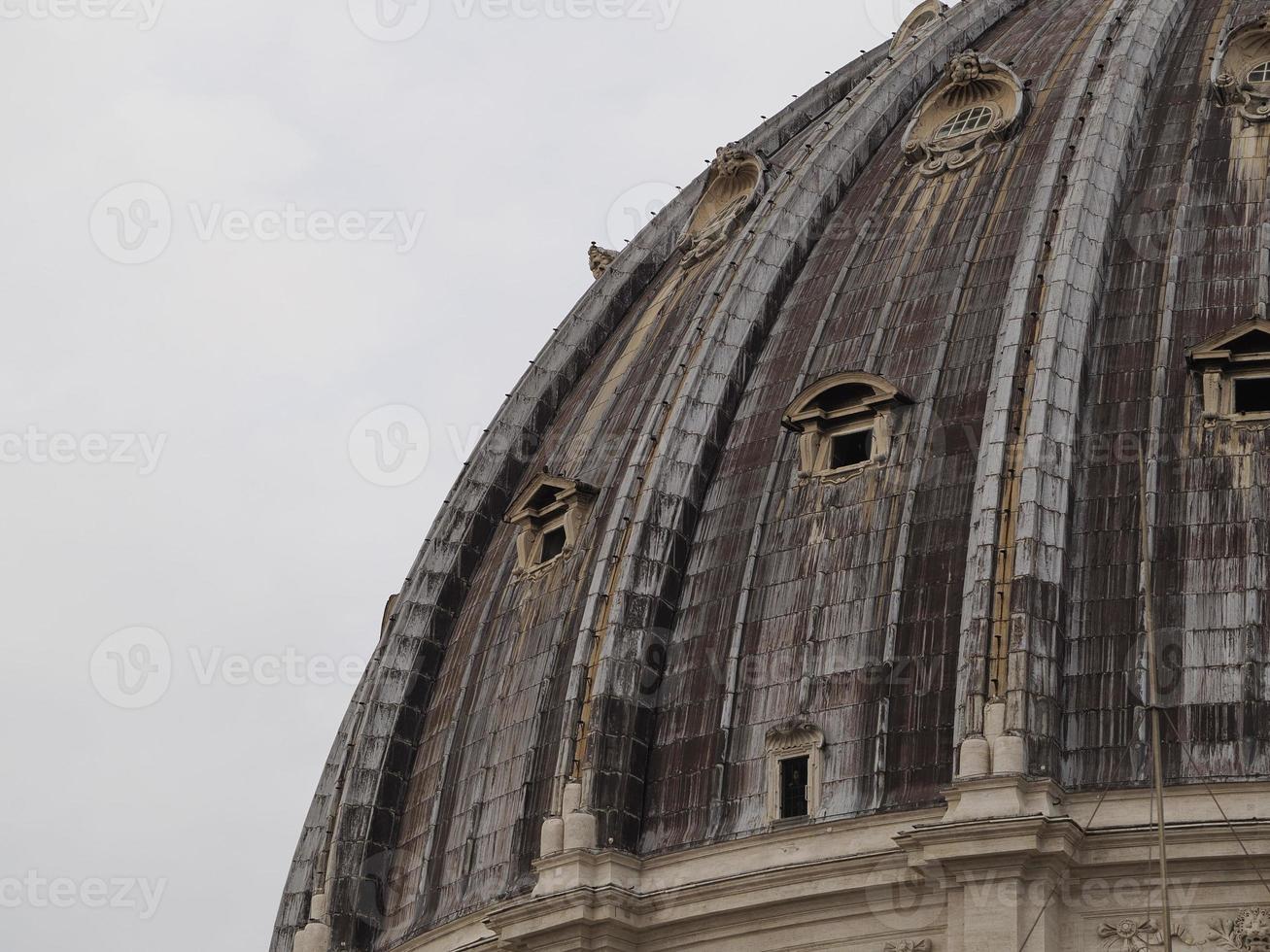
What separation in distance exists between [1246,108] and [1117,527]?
8072 millimetres

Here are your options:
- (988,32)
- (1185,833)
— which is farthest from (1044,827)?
(988,32)

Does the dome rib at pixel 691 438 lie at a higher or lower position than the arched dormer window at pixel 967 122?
lower

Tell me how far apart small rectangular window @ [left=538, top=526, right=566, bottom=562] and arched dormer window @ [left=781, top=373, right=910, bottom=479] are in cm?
477

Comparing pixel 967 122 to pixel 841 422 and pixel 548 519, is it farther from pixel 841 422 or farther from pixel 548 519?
pixel 548 519

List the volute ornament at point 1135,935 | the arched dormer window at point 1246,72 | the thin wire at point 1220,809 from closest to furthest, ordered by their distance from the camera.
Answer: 1. the volute ornament at point 1135,935
2. the thin wire at point 1220,809
3. the arched dormer window at point 1246,72

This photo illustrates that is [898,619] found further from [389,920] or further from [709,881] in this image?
[389,920]

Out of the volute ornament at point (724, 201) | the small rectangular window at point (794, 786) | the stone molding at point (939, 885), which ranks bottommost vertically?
the stone molding at point (939, 885)

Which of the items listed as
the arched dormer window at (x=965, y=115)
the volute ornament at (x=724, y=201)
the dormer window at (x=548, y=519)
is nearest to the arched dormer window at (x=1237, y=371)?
the arched dormer window at (x=965, y=115)

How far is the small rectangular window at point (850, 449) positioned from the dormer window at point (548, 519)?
4691 millimetres

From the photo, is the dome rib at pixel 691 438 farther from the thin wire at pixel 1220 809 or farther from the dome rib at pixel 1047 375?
the thin wire at pixel 1220 809

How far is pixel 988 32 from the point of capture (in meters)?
48.4

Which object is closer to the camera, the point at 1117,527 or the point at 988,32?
the point at 1117,527

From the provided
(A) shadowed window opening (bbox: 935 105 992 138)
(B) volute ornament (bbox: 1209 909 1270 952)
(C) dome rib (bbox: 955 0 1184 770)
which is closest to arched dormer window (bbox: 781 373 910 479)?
(C) dome rib (bbox: 955 0 1184 770)

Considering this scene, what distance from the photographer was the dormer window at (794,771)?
117 feet
